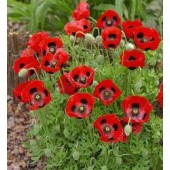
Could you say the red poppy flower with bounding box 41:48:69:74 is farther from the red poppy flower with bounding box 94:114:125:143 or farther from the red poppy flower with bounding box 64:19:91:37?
the red poppy flower with bounding box 94:114:125:143

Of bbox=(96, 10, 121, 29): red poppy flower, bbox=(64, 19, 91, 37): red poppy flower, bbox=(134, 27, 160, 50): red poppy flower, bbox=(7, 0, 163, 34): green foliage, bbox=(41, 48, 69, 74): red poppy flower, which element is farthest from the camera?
bbox=(7, 0, 163, 34): green foliage

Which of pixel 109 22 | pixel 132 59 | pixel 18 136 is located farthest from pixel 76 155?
pixel 18 136

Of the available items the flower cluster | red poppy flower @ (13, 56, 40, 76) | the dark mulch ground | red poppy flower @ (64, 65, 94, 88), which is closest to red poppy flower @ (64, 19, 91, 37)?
the flower cluster

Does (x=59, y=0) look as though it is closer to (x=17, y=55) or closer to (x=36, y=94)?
(x=17, y=55)

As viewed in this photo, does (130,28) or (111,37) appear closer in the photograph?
(111,37)

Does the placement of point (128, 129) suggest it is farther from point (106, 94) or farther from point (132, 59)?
point (132, 59)
